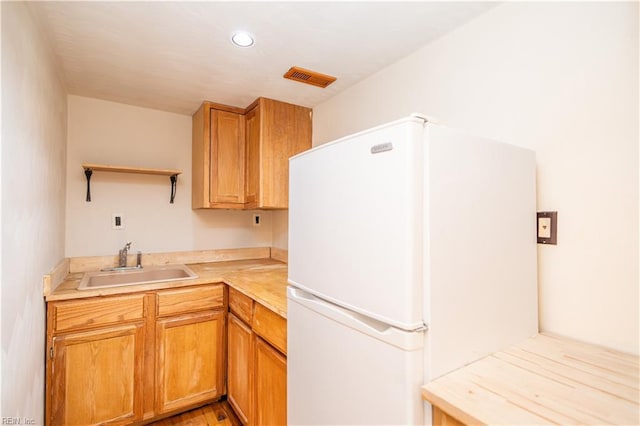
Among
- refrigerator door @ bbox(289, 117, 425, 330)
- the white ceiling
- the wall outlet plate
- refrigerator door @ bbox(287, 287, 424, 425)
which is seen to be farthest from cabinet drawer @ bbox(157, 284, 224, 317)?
the white ceiling

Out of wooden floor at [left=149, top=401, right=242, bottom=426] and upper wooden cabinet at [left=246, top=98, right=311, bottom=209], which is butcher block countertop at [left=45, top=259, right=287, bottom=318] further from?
wooden floor at [left=149, top=401, right=242, bottom=426]

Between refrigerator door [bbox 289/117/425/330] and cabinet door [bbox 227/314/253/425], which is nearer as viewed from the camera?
refrigerator door [bbox 289/117/425/330]

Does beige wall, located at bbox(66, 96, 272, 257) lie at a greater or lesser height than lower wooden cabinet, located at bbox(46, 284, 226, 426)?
greater

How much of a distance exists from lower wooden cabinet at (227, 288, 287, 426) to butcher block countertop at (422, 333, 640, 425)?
0.81 metres

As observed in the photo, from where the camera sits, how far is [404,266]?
2.80 ft

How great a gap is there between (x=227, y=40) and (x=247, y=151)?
1.05m

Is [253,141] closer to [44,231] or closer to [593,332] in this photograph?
[44,231]

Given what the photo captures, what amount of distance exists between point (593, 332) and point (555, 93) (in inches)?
34.2

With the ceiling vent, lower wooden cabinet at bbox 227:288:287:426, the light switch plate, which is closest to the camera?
the light switch plate

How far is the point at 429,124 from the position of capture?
0.88 metres

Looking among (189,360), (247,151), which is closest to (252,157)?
(247,151)

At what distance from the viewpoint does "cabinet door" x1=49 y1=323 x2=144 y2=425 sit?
1.71 m

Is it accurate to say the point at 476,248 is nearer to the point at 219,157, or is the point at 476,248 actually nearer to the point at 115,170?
the point at 219,157

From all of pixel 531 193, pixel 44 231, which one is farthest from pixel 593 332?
pixel 44 231
